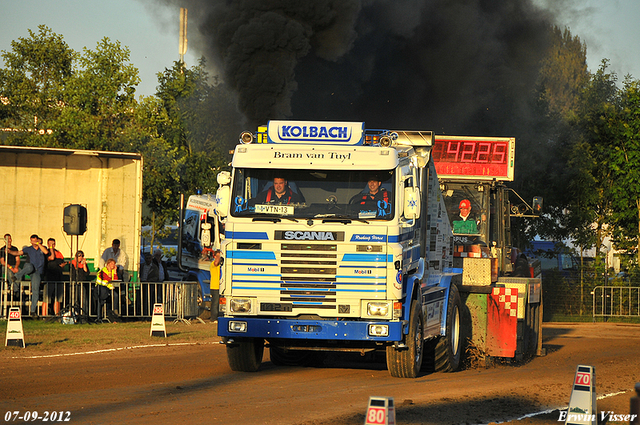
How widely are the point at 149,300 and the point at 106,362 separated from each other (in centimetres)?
784

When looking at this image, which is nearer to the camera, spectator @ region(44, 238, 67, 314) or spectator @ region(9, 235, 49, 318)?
spectator @ region(9, 235, 49, 318)

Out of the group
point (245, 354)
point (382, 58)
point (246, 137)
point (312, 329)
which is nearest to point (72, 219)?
point (245, 354)

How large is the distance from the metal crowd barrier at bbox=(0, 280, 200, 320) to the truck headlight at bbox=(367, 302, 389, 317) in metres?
10.8

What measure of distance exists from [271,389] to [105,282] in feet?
34.1

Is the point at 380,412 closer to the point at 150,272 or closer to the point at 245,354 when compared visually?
the point at 245,354

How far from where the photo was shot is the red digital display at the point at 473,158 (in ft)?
52.5

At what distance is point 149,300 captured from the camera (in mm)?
20750

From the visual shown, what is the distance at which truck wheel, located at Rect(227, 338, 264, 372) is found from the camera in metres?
11.5

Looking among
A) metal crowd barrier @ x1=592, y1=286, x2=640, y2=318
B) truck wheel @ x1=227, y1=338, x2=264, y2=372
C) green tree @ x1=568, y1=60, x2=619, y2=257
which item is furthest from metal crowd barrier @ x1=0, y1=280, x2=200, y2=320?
green tree @ x1=568, y1=60, x2=619, y2=257

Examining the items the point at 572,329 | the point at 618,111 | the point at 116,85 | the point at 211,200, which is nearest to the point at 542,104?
the point at 618,111

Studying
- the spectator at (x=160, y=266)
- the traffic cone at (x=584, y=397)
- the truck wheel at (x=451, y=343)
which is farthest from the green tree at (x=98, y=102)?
the traffic cone at (x=584, y=397)

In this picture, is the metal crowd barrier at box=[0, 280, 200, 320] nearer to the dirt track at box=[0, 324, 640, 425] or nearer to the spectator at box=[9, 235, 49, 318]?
the spectator at box=[9, 235, 49, 318]

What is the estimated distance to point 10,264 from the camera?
20125 mm

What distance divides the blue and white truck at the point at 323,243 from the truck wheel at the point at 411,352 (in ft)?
0.05
